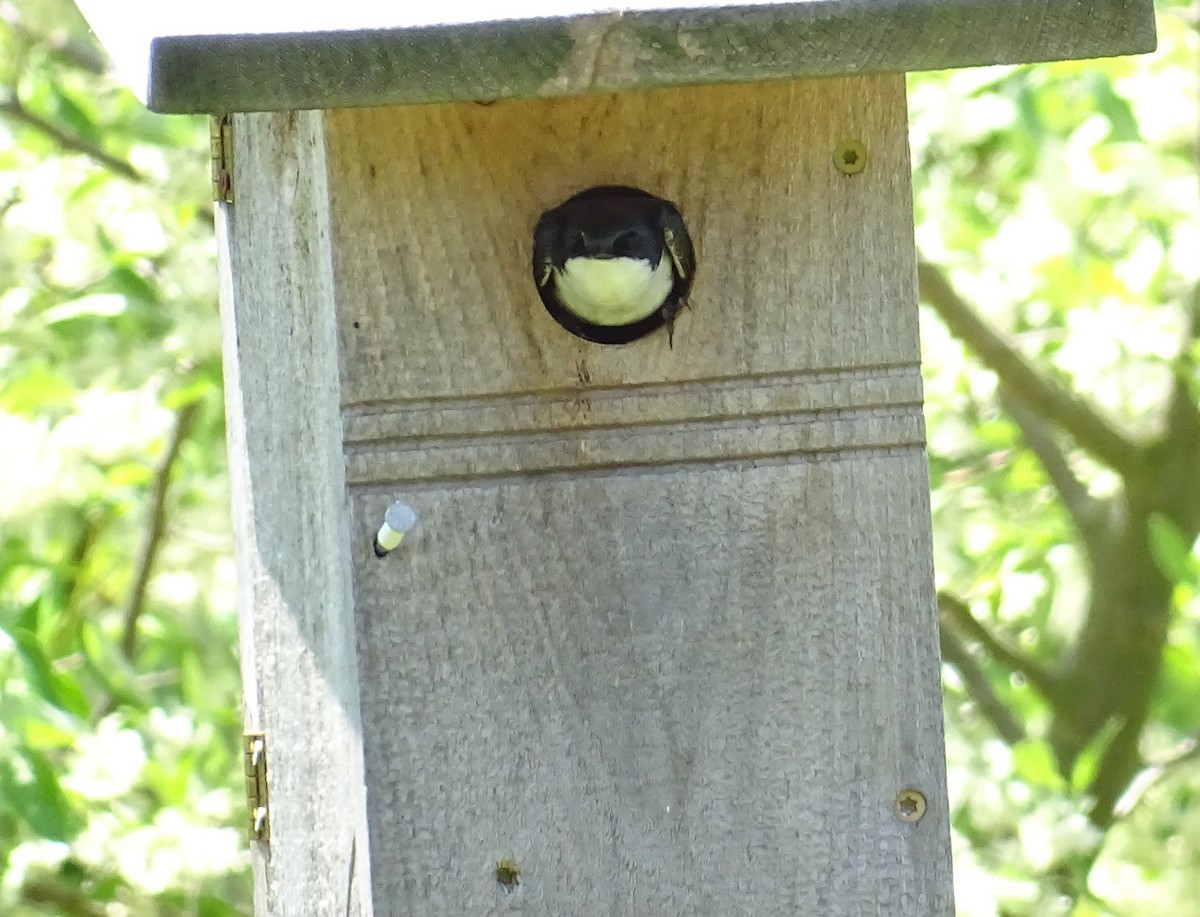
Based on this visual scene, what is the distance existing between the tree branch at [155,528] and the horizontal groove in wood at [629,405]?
133cm

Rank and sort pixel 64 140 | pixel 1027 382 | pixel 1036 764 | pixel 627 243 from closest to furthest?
pixel 627 243 < pixel 1036 764 < pixel 64 140 < pixel 1027 382

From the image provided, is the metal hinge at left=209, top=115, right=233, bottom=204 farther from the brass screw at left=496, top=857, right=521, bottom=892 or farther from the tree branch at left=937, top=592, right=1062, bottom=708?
the tree branch at left=937, top=592, right=1062, bottom=708

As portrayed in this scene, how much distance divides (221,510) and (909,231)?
1641mm

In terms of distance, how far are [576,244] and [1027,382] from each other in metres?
1.53

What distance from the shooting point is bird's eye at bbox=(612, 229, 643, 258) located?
41.8 inches

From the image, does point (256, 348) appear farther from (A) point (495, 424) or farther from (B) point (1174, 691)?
(B) point (1174, 691)

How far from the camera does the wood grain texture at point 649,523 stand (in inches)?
43.9

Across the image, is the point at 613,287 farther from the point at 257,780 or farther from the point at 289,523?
the point at 257,780

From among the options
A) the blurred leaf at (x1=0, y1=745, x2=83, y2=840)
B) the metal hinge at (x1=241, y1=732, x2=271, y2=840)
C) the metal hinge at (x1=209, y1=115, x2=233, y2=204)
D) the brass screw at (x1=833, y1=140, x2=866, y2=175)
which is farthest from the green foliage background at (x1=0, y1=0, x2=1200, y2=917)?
the brass screw at (x1=833, y1=140, x2=866, y2=175)

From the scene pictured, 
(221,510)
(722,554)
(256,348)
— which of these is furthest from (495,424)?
(221,510)

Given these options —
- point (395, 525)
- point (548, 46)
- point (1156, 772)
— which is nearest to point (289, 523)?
point (395, 525)

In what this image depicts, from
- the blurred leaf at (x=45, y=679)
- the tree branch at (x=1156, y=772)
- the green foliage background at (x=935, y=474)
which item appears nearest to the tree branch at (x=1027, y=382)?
the green foliage background at (x=935, y=474)

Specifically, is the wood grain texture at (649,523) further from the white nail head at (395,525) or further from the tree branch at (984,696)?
the tree branch at (984,696)

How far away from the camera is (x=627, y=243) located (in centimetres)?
107
